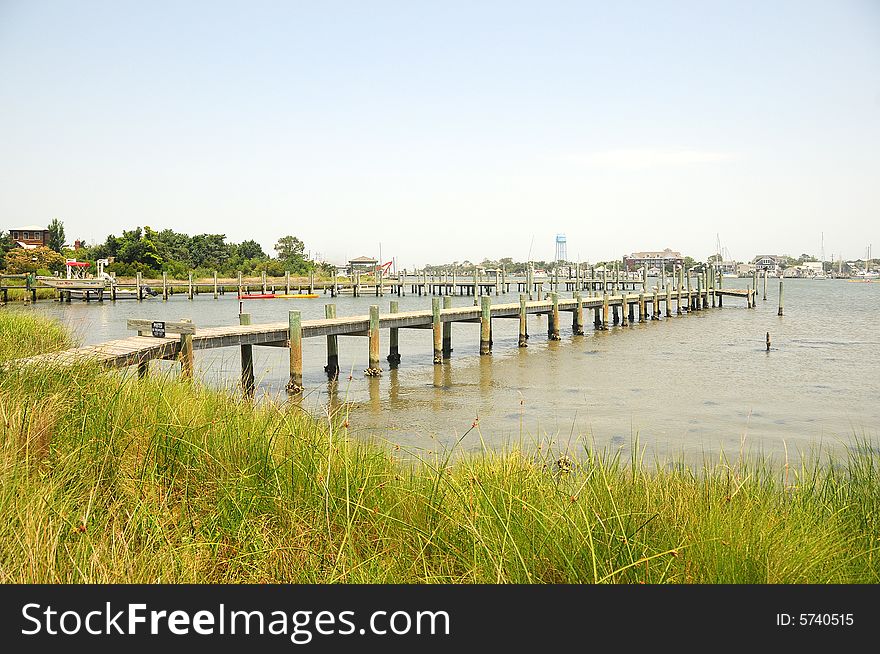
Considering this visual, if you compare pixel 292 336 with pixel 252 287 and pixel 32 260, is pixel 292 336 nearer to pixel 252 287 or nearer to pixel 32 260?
pixel 252 287

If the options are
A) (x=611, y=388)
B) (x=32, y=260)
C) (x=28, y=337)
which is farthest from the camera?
(x=32, y=260)

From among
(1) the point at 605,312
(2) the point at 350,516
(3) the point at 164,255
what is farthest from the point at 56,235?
(2) the point at 350,516

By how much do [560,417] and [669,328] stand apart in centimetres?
2452

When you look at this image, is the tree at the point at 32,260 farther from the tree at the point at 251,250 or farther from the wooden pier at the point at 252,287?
the tree at the point at 251,250

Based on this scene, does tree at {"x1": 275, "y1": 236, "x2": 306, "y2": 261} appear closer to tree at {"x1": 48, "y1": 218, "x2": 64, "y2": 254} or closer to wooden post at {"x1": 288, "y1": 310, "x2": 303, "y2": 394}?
tree at {"x1": 48, "y1": 218, "x2": 64, "y2": 254}

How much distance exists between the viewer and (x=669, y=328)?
37.2 m

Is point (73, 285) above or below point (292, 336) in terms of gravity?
above

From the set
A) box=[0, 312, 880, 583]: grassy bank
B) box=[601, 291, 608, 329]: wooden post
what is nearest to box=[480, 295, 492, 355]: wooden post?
box=[601, 291, 608, 329]: wooden post

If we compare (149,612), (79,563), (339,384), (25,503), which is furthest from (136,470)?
(339,384)

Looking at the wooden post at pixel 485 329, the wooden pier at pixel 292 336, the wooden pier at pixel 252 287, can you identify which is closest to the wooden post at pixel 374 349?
the wooden pier at pixel 292 336

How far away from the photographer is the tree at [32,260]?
236 ft

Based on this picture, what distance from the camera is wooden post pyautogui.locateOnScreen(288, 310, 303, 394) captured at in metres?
16.8

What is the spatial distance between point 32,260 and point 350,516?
79940mm

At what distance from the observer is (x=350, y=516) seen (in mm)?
4832
